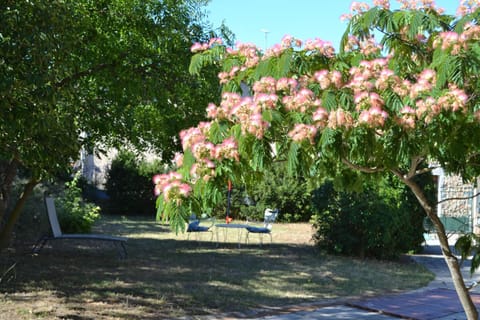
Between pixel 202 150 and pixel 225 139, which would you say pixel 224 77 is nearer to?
pixel 225 139

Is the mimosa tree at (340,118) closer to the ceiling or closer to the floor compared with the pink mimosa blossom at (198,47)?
closer to the floor

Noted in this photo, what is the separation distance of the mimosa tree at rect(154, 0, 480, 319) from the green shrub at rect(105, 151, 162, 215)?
65.6 feet

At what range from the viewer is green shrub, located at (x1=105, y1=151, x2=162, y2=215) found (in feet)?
77.7

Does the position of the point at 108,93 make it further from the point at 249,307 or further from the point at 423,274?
the point at 423,274

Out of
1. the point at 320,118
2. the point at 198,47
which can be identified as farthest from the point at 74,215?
the point at 320,118

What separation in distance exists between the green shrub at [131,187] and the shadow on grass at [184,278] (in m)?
10.0

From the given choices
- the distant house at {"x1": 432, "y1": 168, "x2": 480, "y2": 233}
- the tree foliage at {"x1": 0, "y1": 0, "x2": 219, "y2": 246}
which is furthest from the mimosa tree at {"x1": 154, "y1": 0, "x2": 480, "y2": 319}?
the distant house at {"x1": 432, "y1": 168, "x2": 480, "y2": 233}

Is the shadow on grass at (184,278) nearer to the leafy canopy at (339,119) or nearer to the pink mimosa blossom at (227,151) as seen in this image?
the leafy canopy at (339,119)

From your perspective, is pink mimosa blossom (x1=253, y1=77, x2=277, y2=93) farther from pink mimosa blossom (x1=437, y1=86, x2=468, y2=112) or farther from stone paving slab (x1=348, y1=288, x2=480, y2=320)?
stone paving slab (x1=348, y1=288, x2=480, y2=320)

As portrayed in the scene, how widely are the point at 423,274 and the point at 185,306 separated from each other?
511cm

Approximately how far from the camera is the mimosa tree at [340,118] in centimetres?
334

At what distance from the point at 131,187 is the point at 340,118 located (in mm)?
20990

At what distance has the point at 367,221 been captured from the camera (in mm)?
11867

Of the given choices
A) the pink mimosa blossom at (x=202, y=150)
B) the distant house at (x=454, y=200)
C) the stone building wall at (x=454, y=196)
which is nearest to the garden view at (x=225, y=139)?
the pink mimosa blossom at (x=202, y=150)
